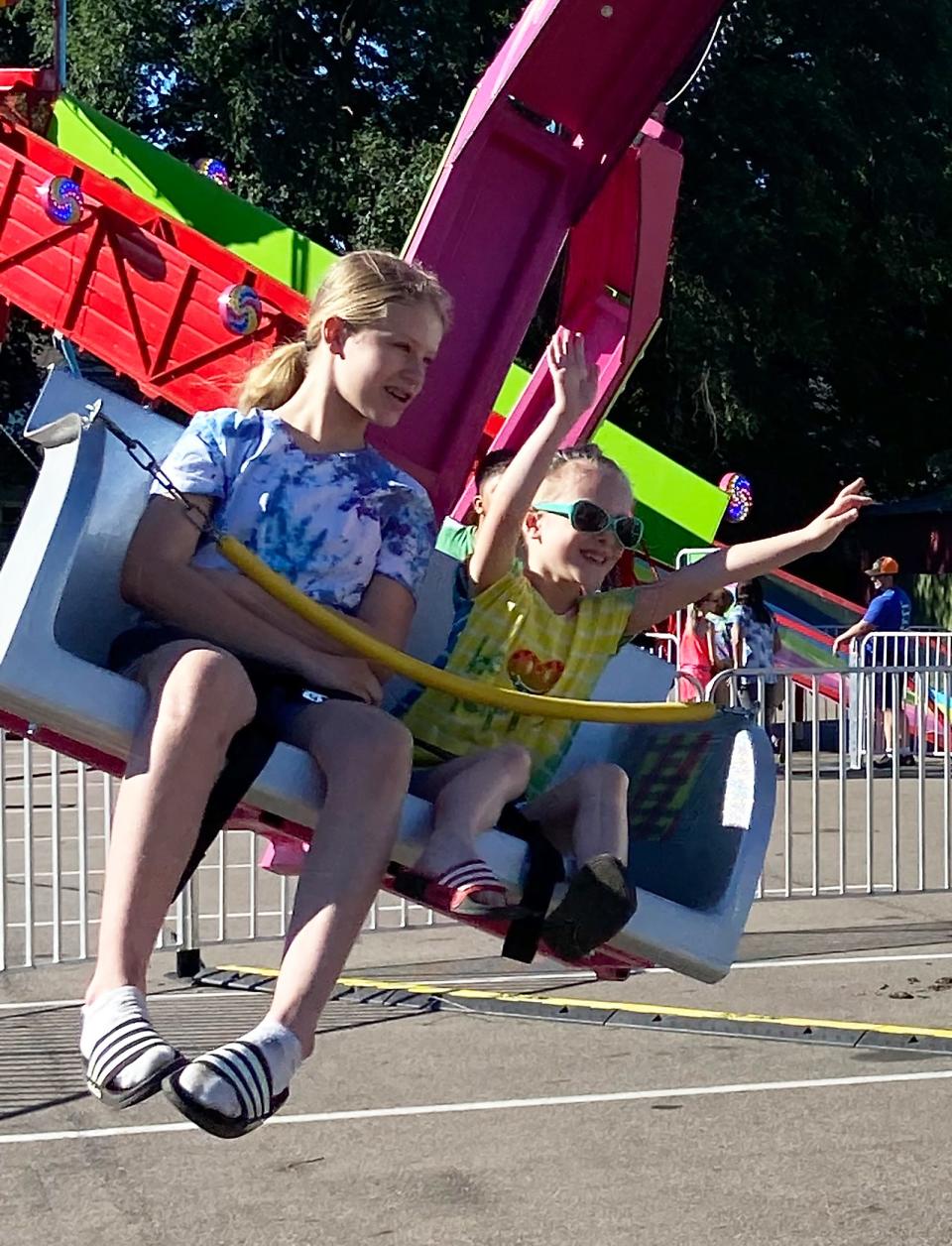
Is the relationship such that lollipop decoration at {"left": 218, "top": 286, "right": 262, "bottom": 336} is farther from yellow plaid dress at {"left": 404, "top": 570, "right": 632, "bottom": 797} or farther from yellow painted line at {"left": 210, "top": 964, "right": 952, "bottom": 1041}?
yellow plaid dress at {"left": 404, "top": 570, "right": 632, "bottom": 797}

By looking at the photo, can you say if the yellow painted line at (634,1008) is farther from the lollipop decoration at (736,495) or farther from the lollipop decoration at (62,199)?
the lollipop decoration at (736,495)

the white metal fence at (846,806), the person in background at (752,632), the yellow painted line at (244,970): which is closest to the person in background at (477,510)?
the yellow painted line at (244,970)

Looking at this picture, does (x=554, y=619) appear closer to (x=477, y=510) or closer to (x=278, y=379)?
(x=477, y=510)

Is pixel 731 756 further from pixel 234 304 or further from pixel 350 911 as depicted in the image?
pixel 234 304

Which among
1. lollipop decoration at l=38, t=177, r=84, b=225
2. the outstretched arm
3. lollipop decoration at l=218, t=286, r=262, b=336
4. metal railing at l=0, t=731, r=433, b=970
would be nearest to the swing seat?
metal railing at l=0, t=731, r=433, b=970

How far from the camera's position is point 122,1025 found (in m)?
2.29

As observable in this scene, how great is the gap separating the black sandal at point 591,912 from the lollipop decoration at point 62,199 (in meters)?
8.48

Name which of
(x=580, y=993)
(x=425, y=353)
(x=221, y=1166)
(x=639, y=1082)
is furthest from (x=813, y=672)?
(x=425, y=353)

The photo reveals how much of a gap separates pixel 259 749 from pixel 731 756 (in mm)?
903

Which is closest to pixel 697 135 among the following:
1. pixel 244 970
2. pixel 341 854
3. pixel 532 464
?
pixel 244 970

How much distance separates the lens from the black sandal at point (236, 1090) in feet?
7.16

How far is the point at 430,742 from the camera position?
300 cm

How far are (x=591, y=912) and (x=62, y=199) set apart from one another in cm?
855

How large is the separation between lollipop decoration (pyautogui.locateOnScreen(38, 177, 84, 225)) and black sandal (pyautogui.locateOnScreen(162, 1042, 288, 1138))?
873cm
